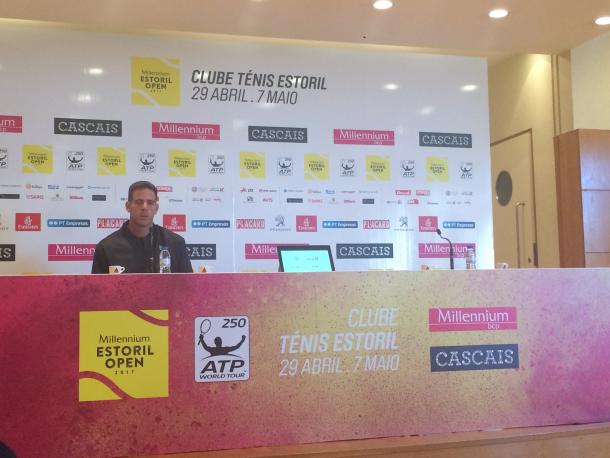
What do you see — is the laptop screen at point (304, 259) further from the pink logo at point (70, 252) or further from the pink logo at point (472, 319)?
the pink logo at point (70, 252)

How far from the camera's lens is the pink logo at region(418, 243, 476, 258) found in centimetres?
549

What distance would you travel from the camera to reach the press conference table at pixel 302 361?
149 cm

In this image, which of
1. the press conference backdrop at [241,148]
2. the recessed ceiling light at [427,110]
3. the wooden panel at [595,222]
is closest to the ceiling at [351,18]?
the press conference backdrop at [241,148]

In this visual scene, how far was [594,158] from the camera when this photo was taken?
5328 millimetres

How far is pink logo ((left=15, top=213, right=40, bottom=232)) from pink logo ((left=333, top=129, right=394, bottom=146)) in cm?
233

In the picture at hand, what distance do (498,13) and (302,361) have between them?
3.90 m

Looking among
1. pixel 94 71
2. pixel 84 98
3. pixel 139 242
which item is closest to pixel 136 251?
pixel 139 242

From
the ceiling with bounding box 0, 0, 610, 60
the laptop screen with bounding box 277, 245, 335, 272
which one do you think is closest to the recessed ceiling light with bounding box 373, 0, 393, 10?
the ceiling with bounding box 0, 0, 610, 60

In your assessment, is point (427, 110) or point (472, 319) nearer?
point (472, 319)

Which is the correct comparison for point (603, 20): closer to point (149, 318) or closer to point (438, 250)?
point (438, 250)

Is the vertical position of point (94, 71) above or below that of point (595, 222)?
above

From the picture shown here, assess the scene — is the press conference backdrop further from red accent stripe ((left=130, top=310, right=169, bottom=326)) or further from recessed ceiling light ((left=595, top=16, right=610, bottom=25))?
red accent stripe ((left=130, top=310, right=169, bottom=326))

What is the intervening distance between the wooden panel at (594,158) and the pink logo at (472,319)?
3.95 meters

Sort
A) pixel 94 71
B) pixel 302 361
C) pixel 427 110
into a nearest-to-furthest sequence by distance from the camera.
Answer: pixel 302 361
pixel 94 71
pixel 427 110
